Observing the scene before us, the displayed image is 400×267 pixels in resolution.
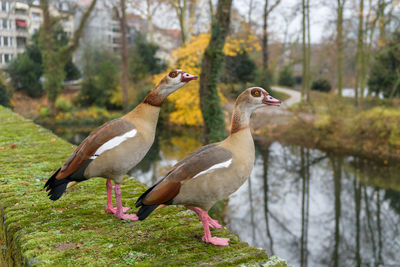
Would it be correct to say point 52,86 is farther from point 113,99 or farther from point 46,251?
point 46,251

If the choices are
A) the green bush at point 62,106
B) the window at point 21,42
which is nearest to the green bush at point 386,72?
the green bush at point 62,106

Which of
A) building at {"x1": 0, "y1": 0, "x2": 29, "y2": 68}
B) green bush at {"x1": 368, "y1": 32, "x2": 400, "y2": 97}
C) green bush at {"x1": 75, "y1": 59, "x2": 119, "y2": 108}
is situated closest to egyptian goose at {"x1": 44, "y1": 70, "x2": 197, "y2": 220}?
green bush at {"x1": 368, "y1": 32, "x2": 400, "y2": 97}

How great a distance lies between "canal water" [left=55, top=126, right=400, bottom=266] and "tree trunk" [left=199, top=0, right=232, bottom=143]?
2.57m

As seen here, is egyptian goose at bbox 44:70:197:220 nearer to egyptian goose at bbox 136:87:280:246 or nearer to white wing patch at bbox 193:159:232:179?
egyptian goose at bbox 136:87:280:246

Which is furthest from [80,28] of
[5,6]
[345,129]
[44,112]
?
[345,129]

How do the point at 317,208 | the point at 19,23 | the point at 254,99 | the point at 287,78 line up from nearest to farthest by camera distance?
the point at 254,99 → the point at 317,208 → the point at 19,23 → the point at 287,78

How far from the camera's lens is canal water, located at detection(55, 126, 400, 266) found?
8094 mm

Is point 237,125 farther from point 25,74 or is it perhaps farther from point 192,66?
point 25,74

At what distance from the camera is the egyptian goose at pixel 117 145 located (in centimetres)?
269

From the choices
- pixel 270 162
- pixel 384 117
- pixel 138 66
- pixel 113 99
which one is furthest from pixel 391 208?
pixel 138 66

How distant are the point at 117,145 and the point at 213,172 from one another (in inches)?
32.9

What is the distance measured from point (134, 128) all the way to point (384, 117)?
15.9 m

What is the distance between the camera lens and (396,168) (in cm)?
1366

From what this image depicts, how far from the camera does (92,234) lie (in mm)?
2744
